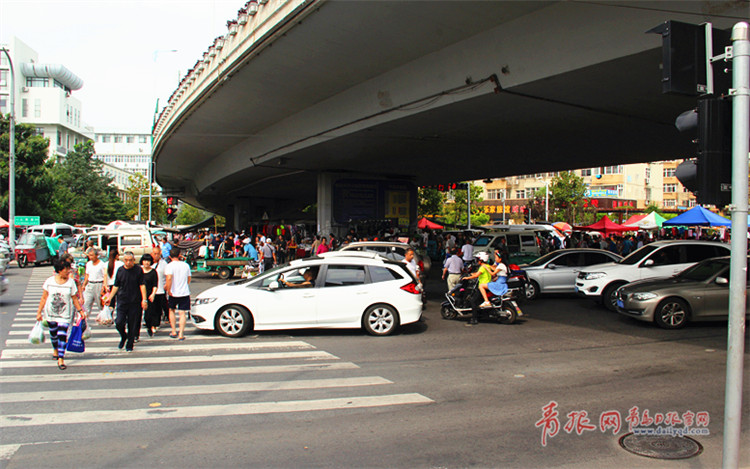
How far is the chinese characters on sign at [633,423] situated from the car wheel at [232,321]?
239 inches

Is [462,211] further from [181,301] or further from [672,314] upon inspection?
[181,301]

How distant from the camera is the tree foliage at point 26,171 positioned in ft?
135

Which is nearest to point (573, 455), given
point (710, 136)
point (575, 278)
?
point (710, 136)

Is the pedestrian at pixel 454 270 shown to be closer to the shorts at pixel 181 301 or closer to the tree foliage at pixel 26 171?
the shorts at pixel 181 301

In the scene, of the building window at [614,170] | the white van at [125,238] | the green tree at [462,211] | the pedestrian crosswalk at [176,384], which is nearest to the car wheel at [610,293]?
the pedestrian crosswalk at [176,384]

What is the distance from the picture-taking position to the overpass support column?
26.0m

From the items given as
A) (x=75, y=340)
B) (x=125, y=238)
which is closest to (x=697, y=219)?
(x=125, y=238)

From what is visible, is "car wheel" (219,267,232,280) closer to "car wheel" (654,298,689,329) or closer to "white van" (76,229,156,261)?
"white van" (76,229,156,261)

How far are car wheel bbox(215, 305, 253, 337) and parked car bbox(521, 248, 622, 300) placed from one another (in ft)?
30.2

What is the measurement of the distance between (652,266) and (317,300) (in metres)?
9.48

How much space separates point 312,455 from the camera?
15.6ft

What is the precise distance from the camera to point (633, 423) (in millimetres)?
5660

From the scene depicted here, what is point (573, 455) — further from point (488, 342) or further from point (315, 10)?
point (315, 10)

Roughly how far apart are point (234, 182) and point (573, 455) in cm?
3220
